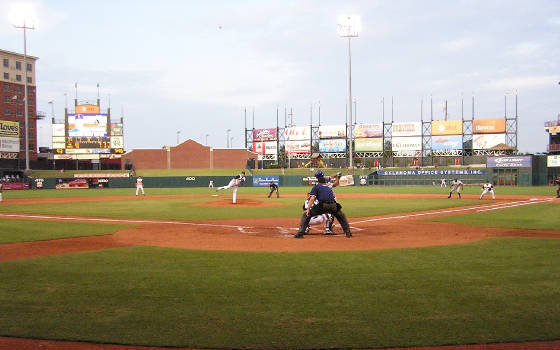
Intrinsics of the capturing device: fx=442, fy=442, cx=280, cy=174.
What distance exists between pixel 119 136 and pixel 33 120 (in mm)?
19948

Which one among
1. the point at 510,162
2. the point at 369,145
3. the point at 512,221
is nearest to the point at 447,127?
the point at 369,145

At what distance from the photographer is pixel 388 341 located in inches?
166

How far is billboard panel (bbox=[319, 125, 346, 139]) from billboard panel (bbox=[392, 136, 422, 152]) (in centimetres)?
882

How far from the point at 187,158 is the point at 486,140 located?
50.5 metres

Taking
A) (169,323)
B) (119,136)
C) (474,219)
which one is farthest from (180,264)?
(119,136)

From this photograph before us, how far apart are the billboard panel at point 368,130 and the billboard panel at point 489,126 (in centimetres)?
1477

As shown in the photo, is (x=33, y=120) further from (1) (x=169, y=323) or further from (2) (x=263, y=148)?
(1) (x=169, y=323)

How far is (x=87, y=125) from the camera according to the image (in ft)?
213

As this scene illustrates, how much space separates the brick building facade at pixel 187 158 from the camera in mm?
79375

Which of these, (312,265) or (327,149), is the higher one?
(327,149)

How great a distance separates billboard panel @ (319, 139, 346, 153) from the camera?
7706 cm

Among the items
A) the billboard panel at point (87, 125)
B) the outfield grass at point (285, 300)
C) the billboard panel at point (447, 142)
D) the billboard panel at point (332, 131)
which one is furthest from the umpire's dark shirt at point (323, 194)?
the billboard panel at point (332, 131)

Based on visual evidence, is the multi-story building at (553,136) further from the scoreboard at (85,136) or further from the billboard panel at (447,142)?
the scoreboard at (85,136)

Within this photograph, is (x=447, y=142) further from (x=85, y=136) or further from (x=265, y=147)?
(x=85, y=136)
